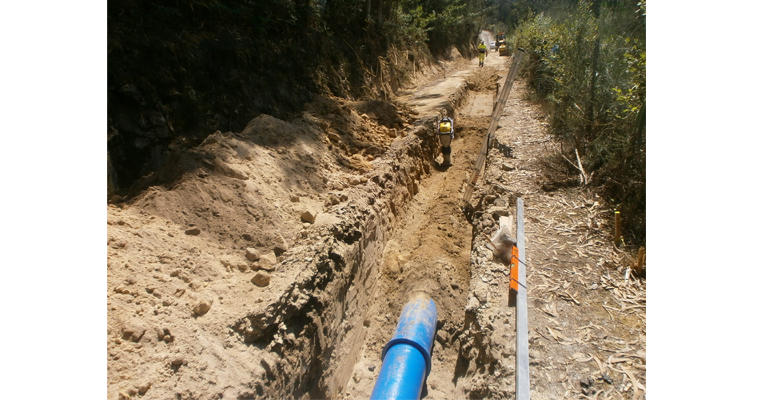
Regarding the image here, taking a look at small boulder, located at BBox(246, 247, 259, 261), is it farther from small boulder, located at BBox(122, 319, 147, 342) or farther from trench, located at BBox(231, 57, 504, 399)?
small boulder, located at BBox(122, 319, 147, 342)

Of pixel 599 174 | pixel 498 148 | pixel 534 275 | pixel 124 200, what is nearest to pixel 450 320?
pixel 534 275

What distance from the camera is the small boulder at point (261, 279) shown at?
3.51 meters

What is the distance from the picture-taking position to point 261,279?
3.51m

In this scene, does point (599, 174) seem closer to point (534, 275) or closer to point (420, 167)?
point (534, 275)

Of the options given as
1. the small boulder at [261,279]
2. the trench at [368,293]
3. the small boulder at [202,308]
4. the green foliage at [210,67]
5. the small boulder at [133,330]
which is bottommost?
the trench at [368,293]

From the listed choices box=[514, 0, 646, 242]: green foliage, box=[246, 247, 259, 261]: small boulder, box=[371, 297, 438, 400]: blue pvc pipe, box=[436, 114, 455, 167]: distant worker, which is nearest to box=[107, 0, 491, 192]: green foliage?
box=[246, 247, 259, 261]: small boulder

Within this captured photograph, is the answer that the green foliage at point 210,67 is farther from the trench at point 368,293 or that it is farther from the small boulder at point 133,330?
the trench at point 368,293

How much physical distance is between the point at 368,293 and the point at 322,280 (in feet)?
4.20

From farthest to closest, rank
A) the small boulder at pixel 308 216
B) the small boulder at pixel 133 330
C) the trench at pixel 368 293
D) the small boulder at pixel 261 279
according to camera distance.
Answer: the small boulder at pixel 308 216 → the small boulder at pixel 261 279 → the trench at pixel 368 293 → the small boulder at pixel 133 330

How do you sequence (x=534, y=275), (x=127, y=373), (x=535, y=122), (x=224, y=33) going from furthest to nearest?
(x=535, y=122)
(x=224, y=33)
(x=534, y=275)
(x=127, y=373)

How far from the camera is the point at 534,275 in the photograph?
14.2 feet

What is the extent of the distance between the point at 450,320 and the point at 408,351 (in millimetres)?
1375

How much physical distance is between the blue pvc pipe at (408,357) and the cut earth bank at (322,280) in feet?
1.57

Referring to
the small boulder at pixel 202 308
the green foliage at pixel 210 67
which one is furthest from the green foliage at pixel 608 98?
the green foliage at pixel 210 67
